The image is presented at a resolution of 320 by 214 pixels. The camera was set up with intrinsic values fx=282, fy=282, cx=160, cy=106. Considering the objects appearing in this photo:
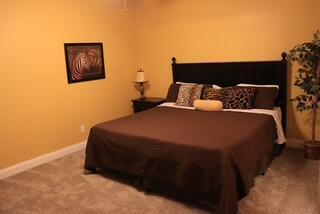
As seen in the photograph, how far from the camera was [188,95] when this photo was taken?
4.22 m

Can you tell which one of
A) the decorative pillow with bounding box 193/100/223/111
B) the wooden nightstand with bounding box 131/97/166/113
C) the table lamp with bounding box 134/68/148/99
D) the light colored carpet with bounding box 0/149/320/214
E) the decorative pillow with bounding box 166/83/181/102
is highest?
the table lamp with bounding box 134/68/148/99

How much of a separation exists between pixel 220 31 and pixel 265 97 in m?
1.26

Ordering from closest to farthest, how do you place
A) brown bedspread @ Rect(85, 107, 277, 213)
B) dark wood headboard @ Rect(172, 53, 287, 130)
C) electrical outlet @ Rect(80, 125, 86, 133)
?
brown bedspread @ Rect(85, 107, 277, 213) < dark wood headboard @ Rect(172, 53, 287, 130) < electrical outlet @ Rect(80, 125, 86, 133)

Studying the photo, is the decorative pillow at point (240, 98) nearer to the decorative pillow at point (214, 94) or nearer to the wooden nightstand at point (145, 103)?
the decorative pillow at point (214, 94)

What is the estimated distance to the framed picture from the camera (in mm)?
4070

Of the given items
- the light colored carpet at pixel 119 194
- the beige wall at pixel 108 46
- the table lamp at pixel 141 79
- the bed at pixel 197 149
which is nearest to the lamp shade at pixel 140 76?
the table lamp at pixel 141 79

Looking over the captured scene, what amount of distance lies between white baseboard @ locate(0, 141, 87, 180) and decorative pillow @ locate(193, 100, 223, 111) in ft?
6.23

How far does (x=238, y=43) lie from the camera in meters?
4.14

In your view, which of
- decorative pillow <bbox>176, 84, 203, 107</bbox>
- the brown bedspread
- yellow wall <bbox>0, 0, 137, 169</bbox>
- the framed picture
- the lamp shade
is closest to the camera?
the brown bedspread

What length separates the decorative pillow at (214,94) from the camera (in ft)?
13.0

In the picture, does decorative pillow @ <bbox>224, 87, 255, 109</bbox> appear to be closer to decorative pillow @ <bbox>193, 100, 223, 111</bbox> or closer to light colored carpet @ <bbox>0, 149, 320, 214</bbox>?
decorative pillow @ <bbox>193, 100, 223, 111</bbox>

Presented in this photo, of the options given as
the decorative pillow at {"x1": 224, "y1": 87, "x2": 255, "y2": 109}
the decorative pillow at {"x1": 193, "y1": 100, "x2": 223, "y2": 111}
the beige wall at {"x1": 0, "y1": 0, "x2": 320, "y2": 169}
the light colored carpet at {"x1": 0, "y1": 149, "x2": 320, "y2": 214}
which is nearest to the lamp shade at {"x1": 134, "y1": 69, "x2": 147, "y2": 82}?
the beige wall at {"x1": 0, "y1": 0, "x2": 320, "y2": 169}

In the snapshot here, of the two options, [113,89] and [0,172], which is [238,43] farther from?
[0,172]

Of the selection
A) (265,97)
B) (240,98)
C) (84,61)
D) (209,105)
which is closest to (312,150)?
(265,97)
